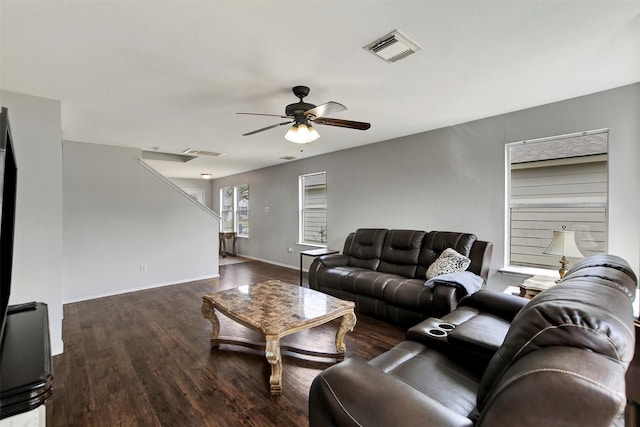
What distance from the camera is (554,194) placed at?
10.5ft

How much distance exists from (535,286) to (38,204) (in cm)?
484

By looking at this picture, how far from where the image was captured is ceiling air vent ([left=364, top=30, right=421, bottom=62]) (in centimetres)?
189

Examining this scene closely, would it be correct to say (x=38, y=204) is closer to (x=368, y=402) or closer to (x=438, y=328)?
(x=368, y=402)

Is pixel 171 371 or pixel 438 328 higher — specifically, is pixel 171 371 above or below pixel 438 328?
below

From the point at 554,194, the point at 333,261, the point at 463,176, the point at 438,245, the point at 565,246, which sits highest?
the point at 463,176

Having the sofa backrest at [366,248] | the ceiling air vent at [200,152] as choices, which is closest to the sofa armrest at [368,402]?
the sofa backrest at [366,248]

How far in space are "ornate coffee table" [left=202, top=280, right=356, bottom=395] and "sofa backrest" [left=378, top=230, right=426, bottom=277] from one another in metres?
1.45

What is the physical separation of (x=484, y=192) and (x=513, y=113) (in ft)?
3.21

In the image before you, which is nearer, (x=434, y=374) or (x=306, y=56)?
(x=434, y=374)

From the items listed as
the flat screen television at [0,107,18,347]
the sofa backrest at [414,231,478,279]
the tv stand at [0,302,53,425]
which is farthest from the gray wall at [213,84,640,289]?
the tv stand at [0,302,53,425]

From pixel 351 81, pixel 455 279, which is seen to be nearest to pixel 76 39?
pixel 351 81

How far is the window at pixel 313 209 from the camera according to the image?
603 centimetres

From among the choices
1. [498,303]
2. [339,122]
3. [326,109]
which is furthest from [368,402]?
[339,122]

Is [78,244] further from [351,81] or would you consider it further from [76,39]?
[351,81]
